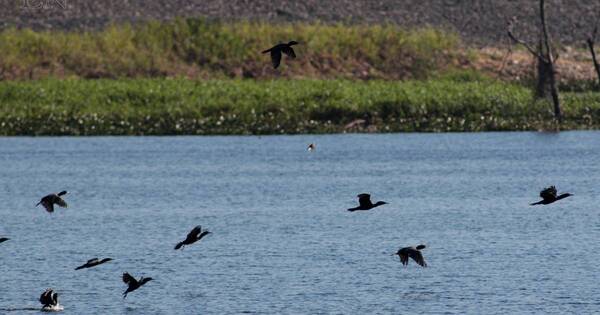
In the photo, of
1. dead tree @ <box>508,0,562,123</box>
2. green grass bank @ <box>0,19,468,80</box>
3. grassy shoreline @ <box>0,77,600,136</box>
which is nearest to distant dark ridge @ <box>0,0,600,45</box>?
green grass bank @ <box>0,19,468,80</box>

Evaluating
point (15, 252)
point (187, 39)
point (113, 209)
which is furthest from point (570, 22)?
point (15, 252)

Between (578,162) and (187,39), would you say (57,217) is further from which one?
(187,39)

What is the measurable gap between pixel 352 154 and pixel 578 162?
8.51 metres

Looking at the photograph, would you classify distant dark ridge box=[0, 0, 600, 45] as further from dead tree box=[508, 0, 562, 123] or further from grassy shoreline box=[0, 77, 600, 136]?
grassy shoreline box=[0, 77, 600, 136]

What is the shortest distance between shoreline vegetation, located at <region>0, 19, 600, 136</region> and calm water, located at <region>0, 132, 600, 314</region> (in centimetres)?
80

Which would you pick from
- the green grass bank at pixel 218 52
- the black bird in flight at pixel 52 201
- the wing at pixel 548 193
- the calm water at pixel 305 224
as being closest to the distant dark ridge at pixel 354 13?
the green grass bank at pixel 218 52

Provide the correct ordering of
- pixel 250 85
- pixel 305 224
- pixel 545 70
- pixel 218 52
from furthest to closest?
pixel 218 52 → pixel 545 70 → pixel 250 85 → pixel 305 224

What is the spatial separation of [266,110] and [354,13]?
2892 cm

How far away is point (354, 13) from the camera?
91.5m

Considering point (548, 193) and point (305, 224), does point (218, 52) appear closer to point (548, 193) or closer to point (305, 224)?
point (305, 224)

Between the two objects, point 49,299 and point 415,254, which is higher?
point 415,254

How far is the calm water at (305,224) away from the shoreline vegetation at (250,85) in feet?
2.61

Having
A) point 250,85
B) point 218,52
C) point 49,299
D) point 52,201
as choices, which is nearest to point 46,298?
point 49,299

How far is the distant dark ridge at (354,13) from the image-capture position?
285 feet
